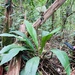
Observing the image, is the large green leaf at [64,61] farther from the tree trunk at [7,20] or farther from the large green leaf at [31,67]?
the tree trunk at [7,20]

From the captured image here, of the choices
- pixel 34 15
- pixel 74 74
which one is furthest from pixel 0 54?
pixel 34 15

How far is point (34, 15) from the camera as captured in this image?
374 centimetres

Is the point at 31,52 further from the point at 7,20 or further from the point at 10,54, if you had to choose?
the point at 7,20

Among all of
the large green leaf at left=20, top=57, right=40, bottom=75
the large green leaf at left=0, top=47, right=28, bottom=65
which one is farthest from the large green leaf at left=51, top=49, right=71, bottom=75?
the large green leaf at left=0, top=47, right=28, bottom=65

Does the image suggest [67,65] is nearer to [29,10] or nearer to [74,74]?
[74,74]

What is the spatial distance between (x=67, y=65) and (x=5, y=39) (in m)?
1.00

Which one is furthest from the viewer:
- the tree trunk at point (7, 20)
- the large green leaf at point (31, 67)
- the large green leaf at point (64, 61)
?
the tree trunk at point (7, 20)

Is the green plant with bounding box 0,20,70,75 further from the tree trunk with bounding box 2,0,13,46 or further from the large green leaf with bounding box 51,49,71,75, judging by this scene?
the tree trunk with bounding box 2,0,13,46

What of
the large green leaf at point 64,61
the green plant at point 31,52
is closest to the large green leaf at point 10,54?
the green plant at point 31,52

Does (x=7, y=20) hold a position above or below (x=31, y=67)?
above

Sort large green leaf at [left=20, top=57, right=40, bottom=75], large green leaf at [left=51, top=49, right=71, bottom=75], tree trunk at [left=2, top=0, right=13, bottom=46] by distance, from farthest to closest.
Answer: tree trunk at [left=2, top=0, right=13, bottom=46], large green leaf at [left=51, top=49, right=71, bottom=75], large green leaf at [left=20, top=57, right=40, bottom=75]

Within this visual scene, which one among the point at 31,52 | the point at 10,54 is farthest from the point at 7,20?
the point at 10,54

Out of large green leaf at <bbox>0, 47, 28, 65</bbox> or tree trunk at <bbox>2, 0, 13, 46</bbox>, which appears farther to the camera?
tree trunk at <bbox>2, 0, 13, 46</bbox>

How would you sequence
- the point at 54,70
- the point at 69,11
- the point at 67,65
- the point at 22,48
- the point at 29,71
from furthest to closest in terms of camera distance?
the point at 69,11 → the point at 54,70 → the point at 22,48 → the point at 67,65 → the point at 29,71
